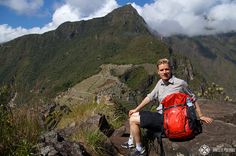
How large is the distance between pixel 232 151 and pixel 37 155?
12.7 ft

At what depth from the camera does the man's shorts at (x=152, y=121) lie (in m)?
8.35

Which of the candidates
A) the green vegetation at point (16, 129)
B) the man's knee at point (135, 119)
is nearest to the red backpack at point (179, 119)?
the man's knee at point (135, 119)

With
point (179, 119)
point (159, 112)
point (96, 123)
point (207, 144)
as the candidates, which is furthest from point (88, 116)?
point (207, 144)

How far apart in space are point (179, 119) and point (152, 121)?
0.69m

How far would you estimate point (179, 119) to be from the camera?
7.90 m

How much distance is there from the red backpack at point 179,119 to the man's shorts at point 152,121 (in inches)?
8.7

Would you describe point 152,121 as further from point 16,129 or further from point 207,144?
point 16,129

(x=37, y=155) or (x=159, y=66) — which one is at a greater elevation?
(x=159, y=66)

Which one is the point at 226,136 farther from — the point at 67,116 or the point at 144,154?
the point at 67,116

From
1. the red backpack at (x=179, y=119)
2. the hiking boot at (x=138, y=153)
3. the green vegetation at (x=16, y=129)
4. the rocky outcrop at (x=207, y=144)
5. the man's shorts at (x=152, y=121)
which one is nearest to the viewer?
the green vegetation at (x=16, y=129)

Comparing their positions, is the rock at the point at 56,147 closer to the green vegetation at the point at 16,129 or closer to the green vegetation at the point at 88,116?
the green vegetation at the point at 16,129

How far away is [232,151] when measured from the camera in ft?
26.4

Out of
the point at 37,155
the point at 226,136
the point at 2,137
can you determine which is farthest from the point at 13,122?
the point at 226,136

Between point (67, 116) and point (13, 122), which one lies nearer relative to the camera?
Answer: point (13, 122)
